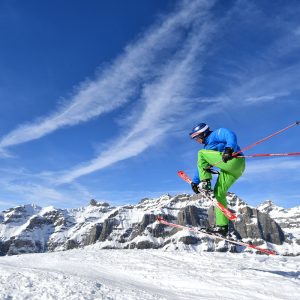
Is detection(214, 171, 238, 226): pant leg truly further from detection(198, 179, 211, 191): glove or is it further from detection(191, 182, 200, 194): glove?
detection(191, 182, 200, 194): glove

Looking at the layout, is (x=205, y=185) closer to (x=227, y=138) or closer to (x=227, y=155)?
(x=227, y=138)

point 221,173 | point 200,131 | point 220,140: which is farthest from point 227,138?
point 221,173

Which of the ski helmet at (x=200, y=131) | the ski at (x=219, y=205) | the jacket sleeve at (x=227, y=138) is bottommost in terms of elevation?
the ski at (x=219, y=205)

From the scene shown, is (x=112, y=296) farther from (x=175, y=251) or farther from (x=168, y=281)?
(x=175, y=251)

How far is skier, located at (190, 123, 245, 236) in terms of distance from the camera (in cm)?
1193

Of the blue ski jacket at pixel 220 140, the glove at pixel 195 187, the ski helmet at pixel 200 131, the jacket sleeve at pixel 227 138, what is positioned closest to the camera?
the jacket sleeve at pixel 227 138

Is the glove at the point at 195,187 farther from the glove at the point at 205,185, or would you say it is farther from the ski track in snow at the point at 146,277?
the ski track in snow at the point at 146,277

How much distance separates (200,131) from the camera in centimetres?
1247

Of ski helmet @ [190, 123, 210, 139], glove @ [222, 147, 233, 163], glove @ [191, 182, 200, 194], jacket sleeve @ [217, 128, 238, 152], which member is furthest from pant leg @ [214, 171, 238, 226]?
glove @ [222, 147, 233, 163]

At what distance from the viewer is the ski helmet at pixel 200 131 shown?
12.5m

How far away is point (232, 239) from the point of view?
1287 centimetres

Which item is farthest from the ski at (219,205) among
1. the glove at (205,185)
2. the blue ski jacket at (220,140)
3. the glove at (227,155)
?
the glove at (227,155)

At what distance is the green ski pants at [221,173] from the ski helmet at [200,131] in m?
0.52

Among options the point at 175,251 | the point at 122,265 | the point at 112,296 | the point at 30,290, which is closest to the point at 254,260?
the point at 175,251
